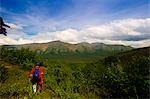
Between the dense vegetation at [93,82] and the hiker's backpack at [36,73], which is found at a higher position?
the hiker's backpack at [36,73]

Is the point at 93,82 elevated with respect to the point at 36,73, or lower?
lower

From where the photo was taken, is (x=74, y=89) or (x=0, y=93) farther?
(x=74, y=89)

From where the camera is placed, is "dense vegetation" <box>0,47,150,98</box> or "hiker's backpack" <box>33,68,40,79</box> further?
"dense vegetation" <box>0,47,150,98</box>

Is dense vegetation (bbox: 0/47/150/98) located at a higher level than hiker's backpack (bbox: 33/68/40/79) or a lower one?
lower

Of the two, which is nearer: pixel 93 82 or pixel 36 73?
pixel 36 73

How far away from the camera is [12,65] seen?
79.4 feet

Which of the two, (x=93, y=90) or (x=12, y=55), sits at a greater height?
(x=12, y=55)

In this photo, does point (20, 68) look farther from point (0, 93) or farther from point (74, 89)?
point (0, 93)

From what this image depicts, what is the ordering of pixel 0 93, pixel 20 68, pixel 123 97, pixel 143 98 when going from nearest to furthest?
pixel 0 93
pixel 143 98
pixel 123 97
pixel 20 68

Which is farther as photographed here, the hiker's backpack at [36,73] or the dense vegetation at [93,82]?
the dense vegetation at [93,82]

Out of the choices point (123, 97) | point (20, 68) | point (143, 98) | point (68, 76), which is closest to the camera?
point (143, 98)

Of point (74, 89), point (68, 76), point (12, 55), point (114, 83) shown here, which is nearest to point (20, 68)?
point (12, 55)

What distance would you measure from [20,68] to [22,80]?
4.46 m

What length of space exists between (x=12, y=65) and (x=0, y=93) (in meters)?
9.62
